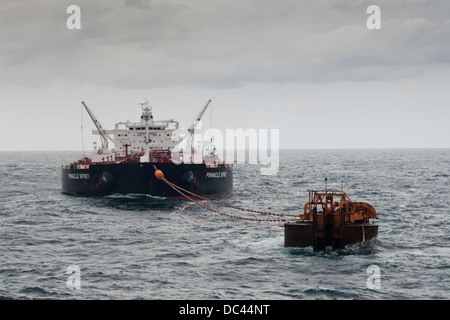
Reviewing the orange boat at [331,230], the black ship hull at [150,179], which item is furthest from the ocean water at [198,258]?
the black ship hull at [150,179]

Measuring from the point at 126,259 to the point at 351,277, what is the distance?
13.2 metres

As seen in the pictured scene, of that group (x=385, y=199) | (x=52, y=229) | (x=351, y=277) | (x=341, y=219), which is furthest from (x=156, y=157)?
(x=351, y=277)

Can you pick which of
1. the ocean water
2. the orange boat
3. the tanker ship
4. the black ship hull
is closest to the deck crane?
the tanker ship

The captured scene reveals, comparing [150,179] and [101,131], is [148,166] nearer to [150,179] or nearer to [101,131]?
[150,179]

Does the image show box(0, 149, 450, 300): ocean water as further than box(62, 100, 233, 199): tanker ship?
No

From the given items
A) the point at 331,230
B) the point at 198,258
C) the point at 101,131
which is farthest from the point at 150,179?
the point at 331,230

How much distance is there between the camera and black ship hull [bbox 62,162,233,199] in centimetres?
5569

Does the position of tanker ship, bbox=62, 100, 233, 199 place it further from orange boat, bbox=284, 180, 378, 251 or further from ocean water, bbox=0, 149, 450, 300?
orange boat, bbox=284, 180, 378, 251

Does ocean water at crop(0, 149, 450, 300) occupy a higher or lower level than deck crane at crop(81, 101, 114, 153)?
lower

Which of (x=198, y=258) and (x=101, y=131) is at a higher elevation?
(x=101, y=131)

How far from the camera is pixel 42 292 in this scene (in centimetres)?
2372

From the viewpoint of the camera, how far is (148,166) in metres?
55.3

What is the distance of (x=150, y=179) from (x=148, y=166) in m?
1.52
